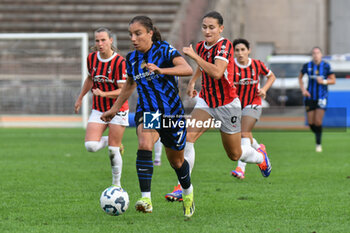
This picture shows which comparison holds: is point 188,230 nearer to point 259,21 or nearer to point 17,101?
point 17,101

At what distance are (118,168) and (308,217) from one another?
8.48ft

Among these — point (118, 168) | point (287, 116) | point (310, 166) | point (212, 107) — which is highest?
point (212, 107)

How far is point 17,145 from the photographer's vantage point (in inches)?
609

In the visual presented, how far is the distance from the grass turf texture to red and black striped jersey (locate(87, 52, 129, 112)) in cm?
102

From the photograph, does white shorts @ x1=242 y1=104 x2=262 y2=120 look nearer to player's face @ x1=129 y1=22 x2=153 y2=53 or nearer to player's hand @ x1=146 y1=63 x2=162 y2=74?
player's face @ x1=129 y1=22 x2=153 y2=53

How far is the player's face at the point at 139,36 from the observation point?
20.4 ft

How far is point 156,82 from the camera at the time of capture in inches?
251

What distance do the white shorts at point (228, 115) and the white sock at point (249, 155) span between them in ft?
1.61

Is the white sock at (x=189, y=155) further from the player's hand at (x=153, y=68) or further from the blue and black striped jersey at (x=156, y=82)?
the player's hand at (x=153, y=68)

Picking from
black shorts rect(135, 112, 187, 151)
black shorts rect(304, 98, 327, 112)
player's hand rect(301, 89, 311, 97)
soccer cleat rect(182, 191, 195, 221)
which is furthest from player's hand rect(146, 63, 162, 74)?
black shorts rect(304, 98, 327, 112)

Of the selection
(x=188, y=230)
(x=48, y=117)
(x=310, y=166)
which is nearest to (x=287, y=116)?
(x=48, y=117)

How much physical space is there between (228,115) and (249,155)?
2.58ft

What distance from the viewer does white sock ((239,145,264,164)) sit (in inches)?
327

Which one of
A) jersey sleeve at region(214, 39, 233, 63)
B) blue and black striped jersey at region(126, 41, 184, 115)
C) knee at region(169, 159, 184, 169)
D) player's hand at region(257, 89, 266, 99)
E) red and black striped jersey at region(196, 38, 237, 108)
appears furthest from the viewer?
player's hand at region(257, 89, 266, 99)
